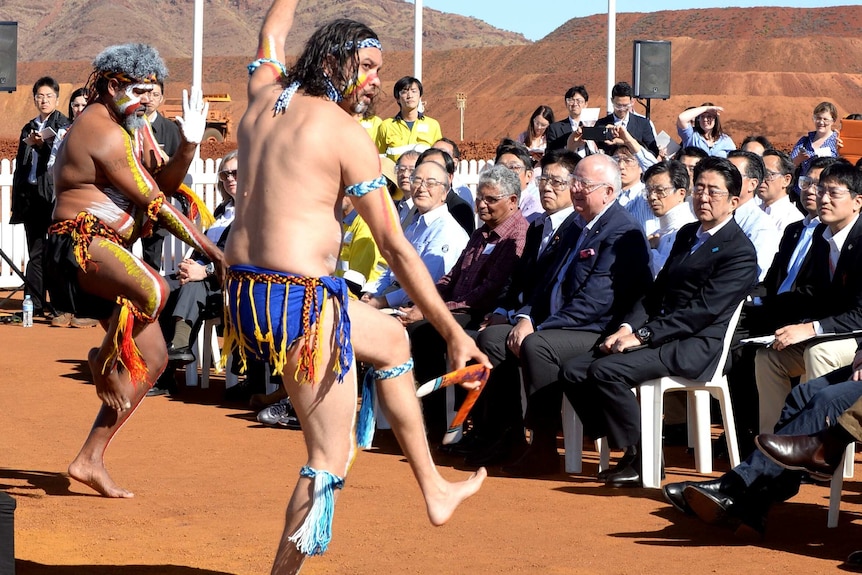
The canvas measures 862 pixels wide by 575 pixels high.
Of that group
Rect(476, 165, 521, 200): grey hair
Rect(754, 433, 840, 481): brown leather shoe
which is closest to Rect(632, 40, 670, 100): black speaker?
Rect(476, 165, 521, 200): grey hair

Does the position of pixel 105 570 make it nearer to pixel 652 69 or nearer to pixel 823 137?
pixel 823 137

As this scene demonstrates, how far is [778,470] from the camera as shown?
18.2ft

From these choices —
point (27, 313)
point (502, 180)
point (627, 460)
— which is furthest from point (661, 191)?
point (27, 313)

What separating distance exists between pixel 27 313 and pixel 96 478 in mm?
7058

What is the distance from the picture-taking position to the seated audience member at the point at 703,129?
12.2 metres

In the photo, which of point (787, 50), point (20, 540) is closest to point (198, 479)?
point (20, 540)

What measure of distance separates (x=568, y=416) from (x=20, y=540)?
2997 mm

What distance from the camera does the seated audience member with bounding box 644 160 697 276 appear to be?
7.93 meters

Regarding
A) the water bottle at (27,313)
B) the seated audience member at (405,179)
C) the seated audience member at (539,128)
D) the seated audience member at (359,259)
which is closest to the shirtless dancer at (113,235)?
the seated audience member at (359,259)

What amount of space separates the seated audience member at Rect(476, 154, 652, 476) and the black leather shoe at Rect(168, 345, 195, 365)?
3.02m

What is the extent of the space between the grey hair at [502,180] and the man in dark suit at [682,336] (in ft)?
4.53

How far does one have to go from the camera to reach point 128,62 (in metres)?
6.17

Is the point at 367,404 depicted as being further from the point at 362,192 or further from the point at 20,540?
the point at 20,540

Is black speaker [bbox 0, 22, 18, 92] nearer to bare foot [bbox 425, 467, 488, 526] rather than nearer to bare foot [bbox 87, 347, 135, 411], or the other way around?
bare foot [bbox 87, 347, 135, 411]
